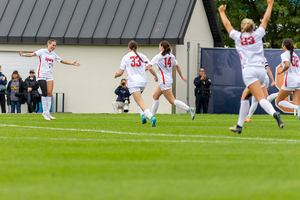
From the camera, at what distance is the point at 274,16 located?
3559 centimetres

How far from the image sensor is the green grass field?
4234 mm

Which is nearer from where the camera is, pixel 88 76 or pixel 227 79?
pixel 227 79

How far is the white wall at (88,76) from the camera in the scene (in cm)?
2484

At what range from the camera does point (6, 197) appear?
13.3ft

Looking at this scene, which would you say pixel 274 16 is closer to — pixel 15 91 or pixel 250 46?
pixel 15 91

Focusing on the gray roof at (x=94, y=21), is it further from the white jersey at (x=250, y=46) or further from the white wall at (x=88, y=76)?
the white jersey at (x=250, y=46)

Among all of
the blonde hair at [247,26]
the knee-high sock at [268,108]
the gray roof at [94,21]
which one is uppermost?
the gray roof at [94,21]

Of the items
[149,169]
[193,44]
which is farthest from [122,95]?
[149,169]

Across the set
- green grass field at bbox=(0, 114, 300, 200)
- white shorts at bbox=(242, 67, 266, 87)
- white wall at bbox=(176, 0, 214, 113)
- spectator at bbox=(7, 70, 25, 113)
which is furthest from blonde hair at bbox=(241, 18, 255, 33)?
spectator at bbox=(7, 70, 25, 113)

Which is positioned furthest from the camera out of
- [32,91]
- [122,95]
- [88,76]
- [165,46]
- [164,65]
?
[88,76]

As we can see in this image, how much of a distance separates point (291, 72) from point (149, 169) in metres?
8.81

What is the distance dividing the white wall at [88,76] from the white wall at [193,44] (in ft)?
4.82

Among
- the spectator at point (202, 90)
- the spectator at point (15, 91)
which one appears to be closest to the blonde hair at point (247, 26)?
the spectator at point (202, 90)

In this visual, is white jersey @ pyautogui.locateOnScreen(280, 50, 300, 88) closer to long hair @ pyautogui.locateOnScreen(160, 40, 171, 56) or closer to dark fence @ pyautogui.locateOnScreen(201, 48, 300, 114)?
long hair @ pyautogui.locateOnScreen(160, 40, 171, 56)
